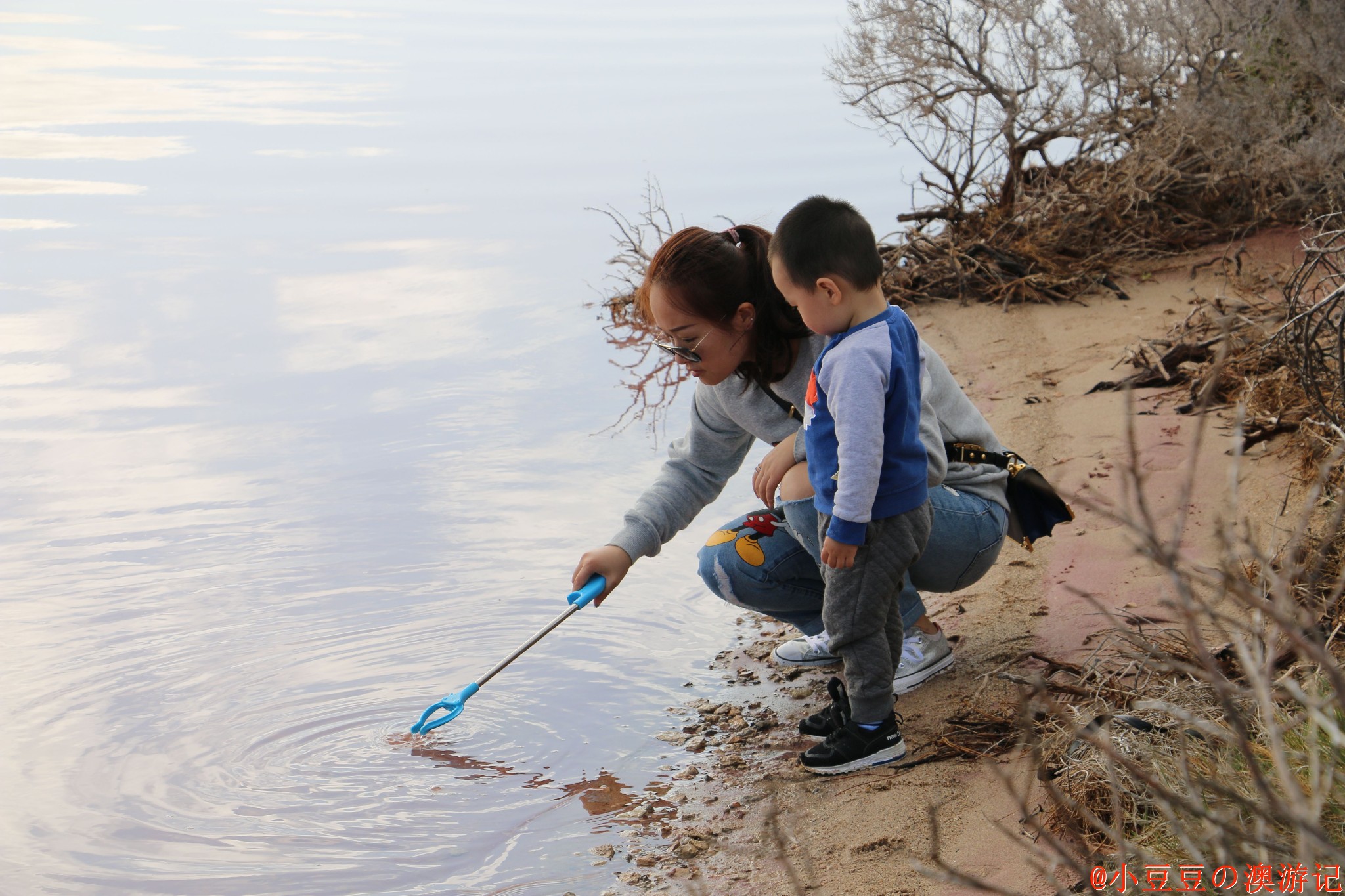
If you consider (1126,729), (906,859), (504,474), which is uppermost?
(504,474)

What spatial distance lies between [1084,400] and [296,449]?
2995mm

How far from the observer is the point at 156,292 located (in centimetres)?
675

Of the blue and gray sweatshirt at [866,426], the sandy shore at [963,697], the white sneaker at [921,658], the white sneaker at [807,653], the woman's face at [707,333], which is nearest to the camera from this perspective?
the sandy shore at [963,697]

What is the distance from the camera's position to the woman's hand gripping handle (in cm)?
263

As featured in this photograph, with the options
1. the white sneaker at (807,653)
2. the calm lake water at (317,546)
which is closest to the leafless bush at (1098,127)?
the calm lake water at (317,546)

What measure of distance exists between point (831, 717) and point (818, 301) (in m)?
0.87

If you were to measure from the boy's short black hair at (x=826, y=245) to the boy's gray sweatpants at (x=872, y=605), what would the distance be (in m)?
0.46

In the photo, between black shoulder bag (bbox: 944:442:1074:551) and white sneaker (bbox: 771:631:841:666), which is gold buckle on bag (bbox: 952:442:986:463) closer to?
black shoulder bag (bbox: 944:442:1074:551)

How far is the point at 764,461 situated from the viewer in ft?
9.07

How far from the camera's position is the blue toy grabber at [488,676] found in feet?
8.47

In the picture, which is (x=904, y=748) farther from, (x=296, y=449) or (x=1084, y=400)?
(x=296, y=449)

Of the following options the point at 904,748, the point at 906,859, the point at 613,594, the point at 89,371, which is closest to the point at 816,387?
the point at 904,748

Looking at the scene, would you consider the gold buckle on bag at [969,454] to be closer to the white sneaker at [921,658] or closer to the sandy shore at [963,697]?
the sandy shore at [963,697]

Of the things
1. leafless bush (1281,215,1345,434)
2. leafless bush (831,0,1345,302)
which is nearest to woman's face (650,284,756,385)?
leafless bush (1281,215,1345,434)
